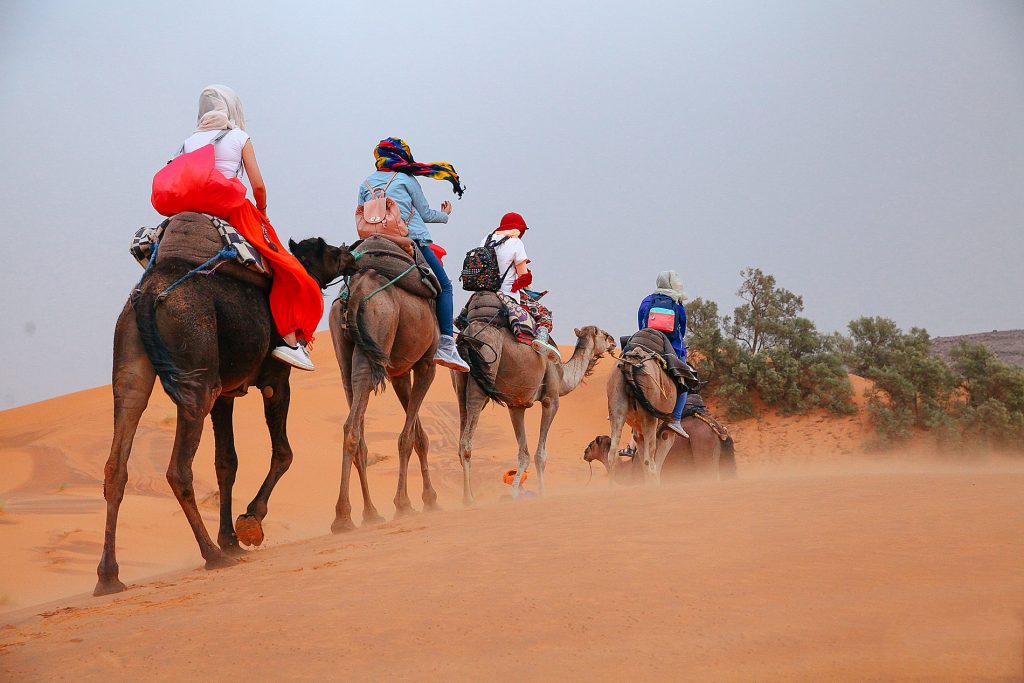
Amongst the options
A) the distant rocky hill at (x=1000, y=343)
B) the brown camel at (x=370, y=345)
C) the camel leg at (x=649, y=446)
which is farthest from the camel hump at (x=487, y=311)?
the distant rocky hill at (x=1000, y=343)

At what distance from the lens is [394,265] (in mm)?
8211

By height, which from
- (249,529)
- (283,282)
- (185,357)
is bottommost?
(249,529)

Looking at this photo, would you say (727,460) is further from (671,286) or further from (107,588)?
(107,588)

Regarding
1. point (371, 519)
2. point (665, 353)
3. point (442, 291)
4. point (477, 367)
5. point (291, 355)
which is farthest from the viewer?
point (665, 353)

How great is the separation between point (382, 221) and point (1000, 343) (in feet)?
124

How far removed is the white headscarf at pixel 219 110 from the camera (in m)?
6.75

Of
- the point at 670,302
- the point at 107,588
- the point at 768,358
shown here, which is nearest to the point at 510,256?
the point at 670,302

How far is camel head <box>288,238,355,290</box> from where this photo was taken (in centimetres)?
773

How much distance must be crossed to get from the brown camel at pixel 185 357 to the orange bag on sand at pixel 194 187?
0.61ft

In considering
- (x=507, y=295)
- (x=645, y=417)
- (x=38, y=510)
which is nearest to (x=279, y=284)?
(x=507, y=295)

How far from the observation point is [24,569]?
7484 millimetres

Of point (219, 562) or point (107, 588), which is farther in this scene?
point (219, 562)

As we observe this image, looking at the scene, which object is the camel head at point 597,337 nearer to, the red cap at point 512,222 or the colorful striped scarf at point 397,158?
the red cap at point 512,222

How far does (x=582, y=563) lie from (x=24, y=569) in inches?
220
